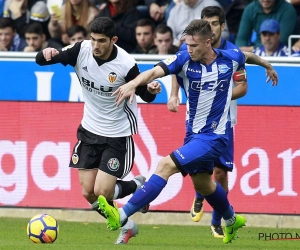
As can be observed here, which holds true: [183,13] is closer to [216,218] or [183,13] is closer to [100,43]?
[216,218]

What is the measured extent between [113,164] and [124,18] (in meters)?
5.09

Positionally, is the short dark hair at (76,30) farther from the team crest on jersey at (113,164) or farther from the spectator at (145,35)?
the team crest on jersey at (113,164)

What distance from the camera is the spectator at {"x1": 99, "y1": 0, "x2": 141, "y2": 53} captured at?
14.2 m

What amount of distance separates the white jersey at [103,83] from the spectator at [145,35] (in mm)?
4005

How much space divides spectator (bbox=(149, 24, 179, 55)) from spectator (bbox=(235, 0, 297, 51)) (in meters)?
1.03

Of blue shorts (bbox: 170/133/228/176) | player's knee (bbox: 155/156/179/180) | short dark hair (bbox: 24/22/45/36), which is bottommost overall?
player's knee (bbox: 155/156/179/180)

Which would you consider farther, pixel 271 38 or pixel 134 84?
pixel 271 38

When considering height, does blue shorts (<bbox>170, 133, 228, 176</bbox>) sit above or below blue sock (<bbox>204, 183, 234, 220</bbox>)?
above

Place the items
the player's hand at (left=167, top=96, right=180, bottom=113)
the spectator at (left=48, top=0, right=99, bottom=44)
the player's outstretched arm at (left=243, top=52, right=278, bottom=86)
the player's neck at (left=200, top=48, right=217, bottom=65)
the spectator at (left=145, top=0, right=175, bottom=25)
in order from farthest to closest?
the spectator at (left=48, top=0, right=99, bottom=44)
the spectator at (left=145, top=0, right=175, bottom=25)
the player's hand at (left=167, top=96, right=180, bottom=113)
the player's outstretched arm at (left=243, top=52, right=278, bottom=86)
the player's neck at (left=200, top=48, right=217, bottom=65)

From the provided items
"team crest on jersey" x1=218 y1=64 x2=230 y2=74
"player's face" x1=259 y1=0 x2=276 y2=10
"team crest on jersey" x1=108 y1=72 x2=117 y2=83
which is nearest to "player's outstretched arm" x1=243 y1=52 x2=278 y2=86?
"team crest on jersey" x1=218 y1=64 x2=230 y2=74

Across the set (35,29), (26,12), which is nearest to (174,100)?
(35,29)

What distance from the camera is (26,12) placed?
603 inches

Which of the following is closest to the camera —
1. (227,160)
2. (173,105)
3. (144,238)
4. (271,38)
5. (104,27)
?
(104,27)

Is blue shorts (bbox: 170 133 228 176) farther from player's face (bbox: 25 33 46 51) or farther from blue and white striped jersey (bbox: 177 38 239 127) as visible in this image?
player's face (bbox: 25 33 46 51)
